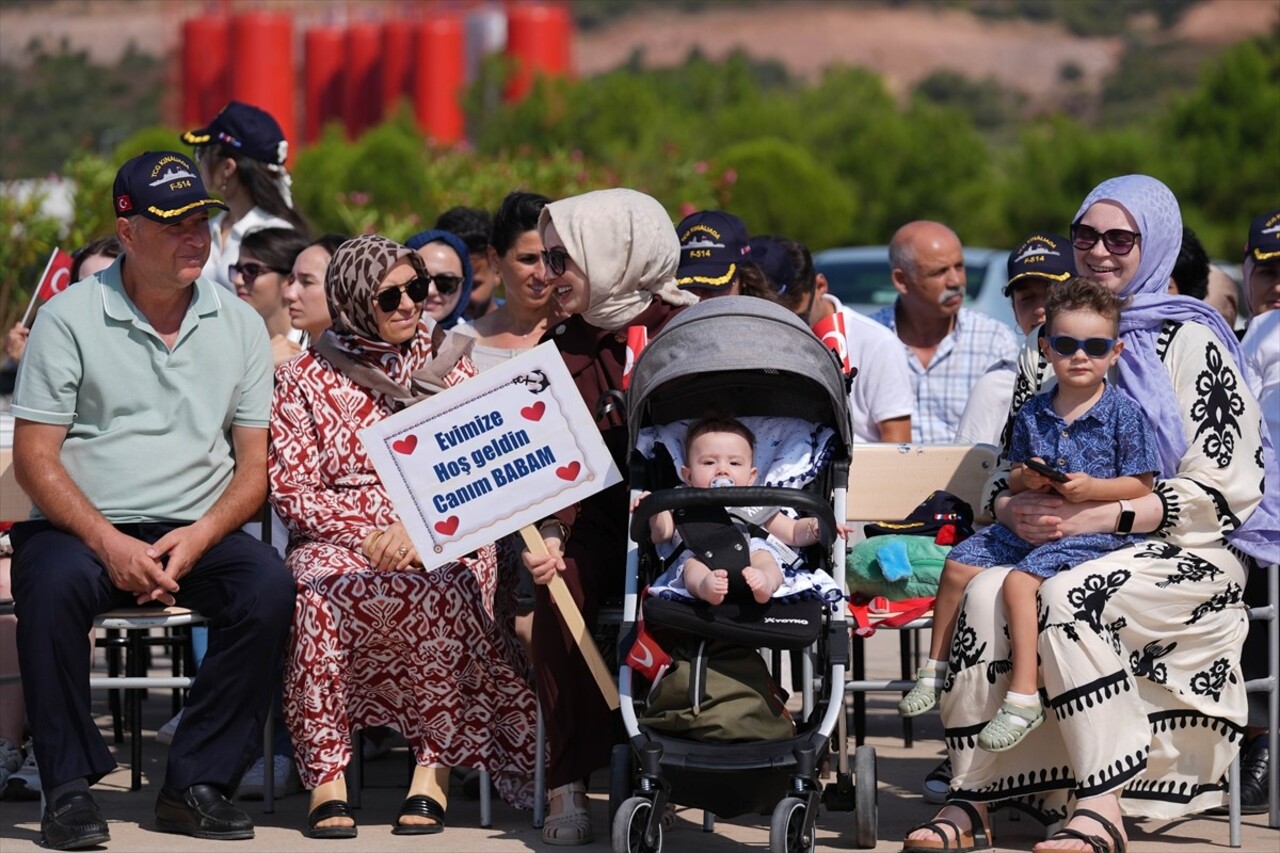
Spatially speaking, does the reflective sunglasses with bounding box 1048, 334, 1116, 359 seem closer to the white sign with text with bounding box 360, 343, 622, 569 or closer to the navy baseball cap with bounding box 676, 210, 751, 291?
the white sign with text with bounding box 360, 343, 622, 569

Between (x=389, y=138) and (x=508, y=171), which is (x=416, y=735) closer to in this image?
(x=508, y=171)

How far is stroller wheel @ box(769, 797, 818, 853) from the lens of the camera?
5383mm

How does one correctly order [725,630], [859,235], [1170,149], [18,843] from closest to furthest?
[725,630] < [18,843] < [1170,149] < [859,235]

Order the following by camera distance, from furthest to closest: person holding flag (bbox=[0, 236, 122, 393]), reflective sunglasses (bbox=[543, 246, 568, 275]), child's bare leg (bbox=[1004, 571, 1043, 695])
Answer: person holding flag (bbox=[0, 236, 122, 393]) → reflective sunglasses (bbox=[543, 246, 568, 275]) → child's bare leg (bbox=[1004, 571, 1043, 695])

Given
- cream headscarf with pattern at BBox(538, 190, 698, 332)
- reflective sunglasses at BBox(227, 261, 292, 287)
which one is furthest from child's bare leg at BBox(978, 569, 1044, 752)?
reflective sunglasses at BBox(227, 261, 292, 287)

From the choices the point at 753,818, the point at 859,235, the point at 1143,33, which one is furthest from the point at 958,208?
the point at 1143,33

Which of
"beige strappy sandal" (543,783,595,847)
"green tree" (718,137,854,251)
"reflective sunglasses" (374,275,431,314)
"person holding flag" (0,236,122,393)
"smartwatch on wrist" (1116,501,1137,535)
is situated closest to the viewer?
"smartwatch on wrist" (1116,501,1137,535)

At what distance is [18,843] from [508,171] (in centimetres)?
1369

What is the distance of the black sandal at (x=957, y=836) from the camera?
586 cm

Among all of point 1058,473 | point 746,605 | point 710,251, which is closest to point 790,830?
point 746,605

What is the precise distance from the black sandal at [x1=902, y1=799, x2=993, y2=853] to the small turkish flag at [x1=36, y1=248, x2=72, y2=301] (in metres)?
4.25

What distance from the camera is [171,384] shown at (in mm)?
6359

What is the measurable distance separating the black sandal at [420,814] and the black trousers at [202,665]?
507 millimetres

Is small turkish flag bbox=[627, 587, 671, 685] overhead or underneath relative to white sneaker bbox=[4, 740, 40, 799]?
overhead
